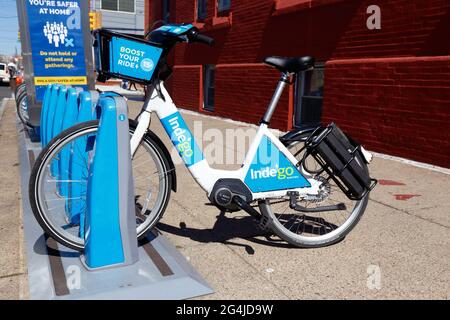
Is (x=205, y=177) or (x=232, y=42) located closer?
(x=205, y=177)

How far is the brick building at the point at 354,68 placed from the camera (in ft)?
21.9

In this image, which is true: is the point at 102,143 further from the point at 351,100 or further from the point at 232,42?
the point at 232,42

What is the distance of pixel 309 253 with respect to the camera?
3521mm

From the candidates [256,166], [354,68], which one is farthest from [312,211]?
[354,68]

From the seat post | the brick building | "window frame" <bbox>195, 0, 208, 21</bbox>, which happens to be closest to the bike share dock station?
the seat post

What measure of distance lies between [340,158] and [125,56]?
1814mm

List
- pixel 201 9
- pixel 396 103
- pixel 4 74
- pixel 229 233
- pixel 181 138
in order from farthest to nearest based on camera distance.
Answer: pixel 4 74 < pixel 201 9 < pixel 396 103 < pixel 229 233 < pixel 181 138

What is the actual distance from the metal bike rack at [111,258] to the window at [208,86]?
468 inches

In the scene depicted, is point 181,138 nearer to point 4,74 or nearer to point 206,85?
point 206,85

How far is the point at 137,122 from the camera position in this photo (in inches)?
122

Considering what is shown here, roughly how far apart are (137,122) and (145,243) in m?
1.03

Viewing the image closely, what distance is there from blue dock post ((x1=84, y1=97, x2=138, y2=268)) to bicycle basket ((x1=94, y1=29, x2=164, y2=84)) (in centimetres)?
18
